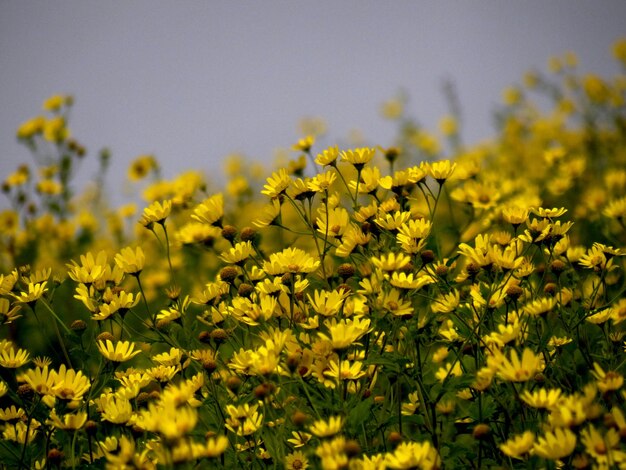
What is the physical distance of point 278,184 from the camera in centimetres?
226

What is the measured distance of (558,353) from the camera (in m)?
2.10

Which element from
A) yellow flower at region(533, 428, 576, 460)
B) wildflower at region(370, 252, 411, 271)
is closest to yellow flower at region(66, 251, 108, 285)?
wildflower at region(370, 252, 411, 271)

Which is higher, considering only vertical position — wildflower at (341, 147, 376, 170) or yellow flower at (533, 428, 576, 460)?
wildflower at (341, 147, 376, 170)

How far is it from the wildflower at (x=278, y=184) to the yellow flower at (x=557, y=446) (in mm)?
1207

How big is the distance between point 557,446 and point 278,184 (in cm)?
124

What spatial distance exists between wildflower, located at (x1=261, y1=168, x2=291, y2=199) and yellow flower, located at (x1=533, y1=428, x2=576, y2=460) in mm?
1207

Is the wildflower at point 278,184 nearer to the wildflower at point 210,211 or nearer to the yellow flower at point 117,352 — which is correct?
the wildflower at point 210,211

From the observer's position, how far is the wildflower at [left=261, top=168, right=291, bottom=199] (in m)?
2.26

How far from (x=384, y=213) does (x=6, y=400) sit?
7.06 feet

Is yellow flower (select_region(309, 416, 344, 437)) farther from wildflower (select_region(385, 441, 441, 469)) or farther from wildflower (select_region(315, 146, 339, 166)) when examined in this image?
wildflower (select_region(315, 146, 339, 166))

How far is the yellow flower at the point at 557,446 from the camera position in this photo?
4.61 ft

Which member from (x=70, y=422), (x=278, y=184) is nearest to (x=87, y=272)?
(x=70, y=422)

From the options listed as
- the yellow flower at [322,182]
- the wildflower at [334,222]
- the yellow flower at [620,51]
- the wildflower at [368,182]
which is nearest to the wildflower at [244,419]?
the wildflower at [334,222]

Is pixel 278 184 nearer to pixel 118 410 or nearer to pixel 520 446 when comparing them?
pixel 118 410
